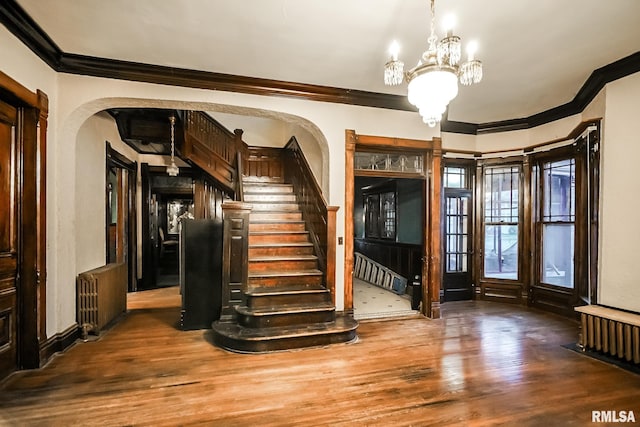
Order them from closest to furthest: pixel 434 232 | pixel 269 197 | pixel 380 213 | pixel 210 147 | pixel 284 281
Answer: pixel 284 281, pixel 434 232, pixel 210 147, pixel 269 197, pixel 380 213

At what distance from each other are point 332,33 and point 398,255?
461 cm

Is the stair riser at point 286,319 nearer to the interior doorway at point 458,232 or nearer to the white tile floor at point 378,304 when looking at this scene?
the white tile floor at point 378,304

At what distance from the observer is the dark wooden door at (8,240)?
277 cm

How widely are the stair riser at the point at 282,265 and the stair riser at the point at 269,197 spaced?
6.18 ft

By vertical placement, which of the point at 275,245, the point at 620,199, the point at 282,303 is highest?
the point at 620,199

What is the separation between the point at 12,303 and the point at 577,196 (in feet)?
21.5

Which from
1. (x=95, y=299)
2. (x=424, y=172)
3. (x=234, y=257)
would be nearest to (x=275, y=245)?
(x=234, y=257)

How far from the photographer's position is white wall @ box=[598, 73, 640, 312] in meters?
3.31

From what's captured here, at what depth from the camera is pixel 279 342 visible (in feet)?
11.4

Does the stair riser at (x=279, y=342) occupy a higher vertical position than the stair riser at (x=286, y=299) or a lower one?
lower

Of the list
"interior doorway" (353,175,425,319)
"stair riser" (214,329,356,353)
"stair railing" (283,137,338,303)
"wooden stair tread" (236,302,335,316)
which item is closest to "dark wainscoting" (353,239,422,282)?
"interior doorway" (353,175,425,319)

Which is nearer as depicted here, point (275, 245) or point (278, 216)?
point (275, 245)

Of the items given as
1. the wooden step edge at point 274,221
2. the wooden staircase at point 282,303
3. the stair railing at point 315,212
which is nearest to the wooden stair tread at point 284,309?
the wooden staircase at point 282,303

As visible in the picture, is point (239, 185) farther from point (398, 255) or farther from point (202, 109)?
point (398, 255)
